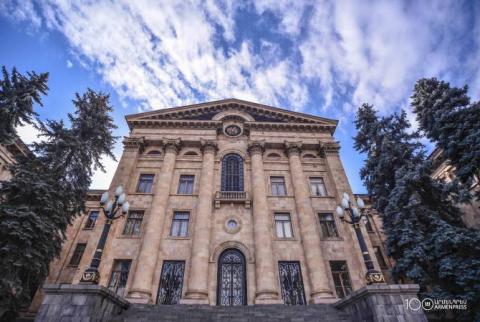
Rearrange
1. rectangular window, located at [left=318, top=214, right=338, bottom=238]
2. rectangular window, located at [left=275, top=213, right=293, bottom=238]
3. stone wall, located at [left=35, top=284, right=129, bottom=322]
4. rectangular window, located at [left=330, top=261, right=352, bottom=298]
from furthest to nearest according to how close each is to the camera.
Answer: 1. rectangular window, located at [left=318, top=214, right=338, bottom=238]
2. rectangular window, located at [left=275, top=213, right=293, bottom=238]
3. rectangular window, located at [left=330, top=261, right=352, bottom=298]
4. stone wall, located at [left=35, top=284, right=129, bottom=322]

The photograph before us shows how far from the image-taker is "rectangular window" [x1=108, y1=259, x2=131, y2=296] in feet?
49.1

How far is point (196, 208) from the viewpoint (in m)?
18.3

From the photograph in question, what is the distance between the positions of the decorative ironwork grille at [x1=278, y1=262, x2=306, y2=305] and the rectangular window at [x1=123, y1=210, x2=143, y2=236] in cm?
989

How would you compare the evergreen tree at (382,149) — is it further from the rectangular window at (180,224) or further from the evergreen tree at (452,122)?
the rectangular window at (180,224)

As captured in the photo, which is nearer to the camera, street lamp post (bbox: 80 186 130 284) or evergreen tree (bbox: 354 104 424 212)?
street lamp post (bbox: 80 186 130 284)

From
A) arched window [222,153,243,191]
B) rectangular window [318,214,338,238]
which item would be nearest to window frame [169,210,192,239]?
arched window [222,153,243,191]

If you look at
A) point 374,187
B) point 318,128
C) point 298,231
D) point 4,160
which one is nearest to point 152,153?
point 4,160

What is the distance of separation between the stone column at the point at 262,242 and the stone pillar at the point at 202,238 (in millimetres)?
3106

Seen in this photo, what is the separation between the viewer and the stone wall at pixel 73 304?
8414 mm

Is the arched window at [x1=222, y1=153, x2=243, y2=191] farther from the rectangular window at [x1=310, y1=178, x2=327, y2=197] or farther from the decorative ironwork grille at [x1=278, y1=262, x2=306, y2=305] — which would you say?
the decorative ironwork grille at [x1=278, y1=262, x2=306, y2=305]

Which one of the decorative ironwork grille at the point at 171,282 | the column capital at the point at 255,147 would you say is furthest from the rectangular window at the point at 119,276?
the column capital at the point at 255,147

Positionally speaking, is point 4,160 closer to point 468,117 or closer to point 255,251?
point 255,251

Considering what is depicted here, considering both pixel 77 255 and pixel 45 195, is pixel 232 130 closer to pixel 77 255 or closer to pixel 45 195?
pixel 45 195

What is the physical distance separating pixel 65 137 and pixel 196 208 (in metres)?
9.90
